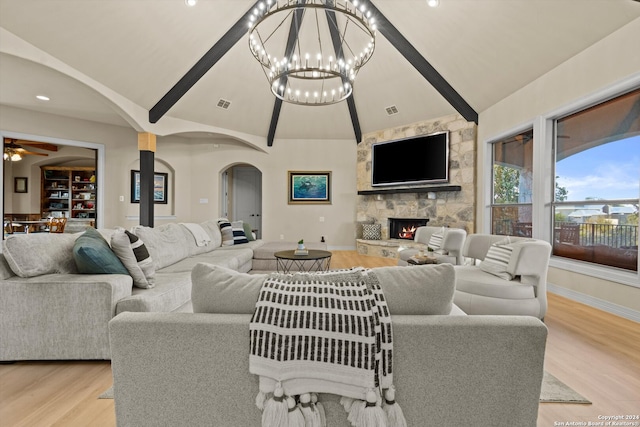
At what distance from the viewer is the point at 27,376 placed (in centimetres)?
195

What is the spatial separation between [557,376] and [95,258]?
3.16m

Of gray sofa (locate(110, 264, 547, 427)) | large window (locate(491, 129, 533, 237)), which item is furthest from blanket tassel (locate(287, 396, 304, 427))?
large window (locate(491, 129, 533, 237))

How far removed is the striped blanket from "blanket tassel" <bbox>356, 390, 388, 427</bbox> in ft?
0.07

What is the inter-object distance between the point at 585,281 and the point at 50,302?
4.94m

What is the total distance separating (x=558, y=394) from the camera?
70.2 inches

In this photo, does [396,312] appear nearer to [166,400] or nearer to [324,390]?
[324,390]

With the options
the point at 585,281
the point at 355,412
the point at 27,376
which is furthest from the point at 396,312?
the point at 585,281

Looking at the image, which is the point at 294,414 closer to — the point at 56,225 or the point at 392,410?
the point at 392,410

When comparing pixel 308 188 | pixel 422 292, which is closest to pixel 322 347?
pixel 422 292

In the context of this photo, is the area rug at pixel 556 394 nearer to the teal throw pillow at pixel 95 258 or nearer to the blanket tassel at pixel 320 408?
the teal throw pillow at pixel 95 258

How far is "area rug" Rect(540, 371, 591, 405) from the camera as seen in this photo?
1.73 m

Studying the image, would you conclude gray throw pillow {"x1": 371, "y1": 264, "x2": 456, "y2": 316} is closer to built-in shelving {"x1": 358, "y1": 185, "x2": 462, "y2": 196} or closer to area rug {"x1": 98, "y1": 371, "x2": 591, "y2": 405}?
area rug {"x1": 98, "y1": 371, "x2": 591, "y2": 405}

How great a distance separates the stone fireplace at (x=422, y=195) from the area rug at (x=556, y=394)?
4.11 metres

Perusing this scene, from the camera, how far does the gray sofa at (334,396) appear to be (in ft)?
3.56
